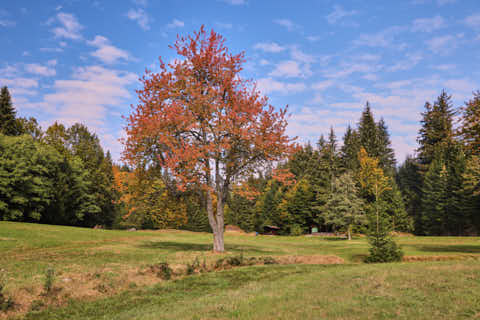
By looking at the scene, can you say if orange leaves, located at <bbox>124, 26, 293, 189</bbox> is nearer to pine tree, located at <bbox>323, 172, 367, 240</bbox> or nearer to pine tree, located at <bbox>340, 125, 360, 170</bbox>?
pine tree, located at <bbox>323, 172, 367, 240</bbox>

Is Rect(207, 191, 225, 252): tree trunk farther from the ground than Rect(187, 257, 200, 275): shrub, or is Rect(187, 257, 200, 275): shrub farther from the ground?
Rect(207, 191, 225, 252): tree trunk

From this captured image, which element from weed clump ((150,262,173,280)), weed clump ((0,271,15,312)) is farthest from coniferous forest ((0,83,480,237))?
weed clump ((0,271,15,312))

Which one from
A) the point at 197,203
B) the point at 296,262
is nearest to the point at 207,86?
the point at 197,203

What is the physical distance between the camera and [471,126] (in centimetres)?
2297

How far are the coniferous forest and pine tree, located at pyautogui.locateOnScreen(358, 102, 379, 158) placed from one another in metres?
0.20

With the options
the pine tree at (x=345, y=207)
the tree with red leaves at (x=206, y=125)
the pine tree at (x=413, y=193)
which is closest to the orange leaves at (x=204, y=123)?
the tree with red leaves at (x=206, y=125)

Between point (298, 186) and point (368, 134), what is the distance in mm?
17851

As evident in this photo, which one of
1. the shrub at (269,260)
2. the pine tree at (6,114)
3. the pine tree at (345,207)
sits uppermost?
the pine tree at (6,114)

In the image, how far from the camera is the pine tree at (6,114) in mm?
52431

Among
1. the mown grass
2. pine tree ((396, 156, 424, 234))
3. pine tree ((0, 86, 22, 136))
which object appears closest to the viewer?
the mown grass

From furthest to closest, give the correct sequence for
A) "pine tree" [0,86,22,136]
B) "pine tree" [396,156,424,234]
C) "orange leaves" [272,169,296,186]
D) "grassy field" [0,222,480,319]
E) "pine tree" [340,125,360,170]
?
"pine tree" [396,156,424,234], "pine tree" [340,125,360,170], "pine tree" [0,86,22,136], "orange leaves" [272,169,296,186], "grassy field" [0,222,480,319]

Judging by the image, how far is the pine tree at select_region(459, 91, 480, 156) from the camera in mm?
22828

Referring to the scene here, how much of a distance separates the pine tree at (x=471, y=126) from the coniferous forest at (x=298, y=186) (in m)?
0.06

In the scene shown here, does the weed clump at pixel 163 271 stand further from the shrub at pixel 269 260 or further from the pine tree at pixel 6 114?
the pine tree at pixel 6 114
